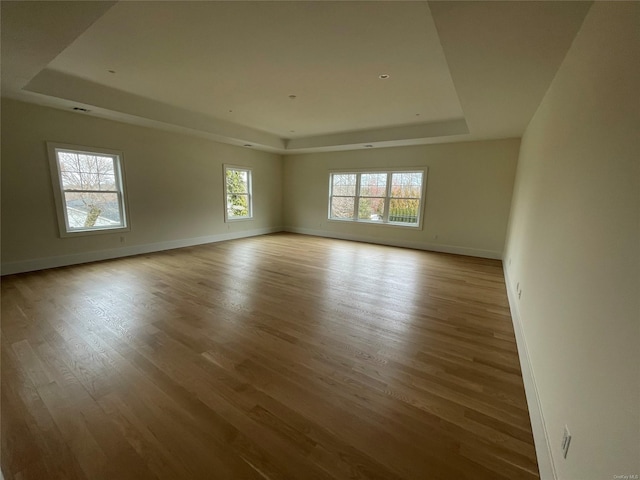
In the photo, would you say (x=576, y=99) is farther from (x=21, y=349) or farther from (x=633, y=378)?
(x=21, y=349)

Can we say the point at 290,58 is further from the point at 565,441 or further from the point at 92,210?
the point at 92,210

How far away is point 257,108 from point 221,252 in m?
2.98

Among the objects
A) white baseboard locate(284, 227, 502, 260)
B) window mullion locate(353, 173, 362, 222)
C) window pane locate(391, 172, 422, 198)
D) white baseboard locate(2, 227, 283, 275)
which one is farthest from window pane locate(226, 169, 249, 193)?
window pane locate(391, 172, 422, 198)

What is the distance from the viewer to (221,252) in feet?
19.1

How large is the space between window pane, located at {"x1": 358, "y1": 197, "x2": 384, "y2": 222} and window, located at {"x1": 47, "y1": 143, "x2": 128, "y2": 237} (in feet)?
17.6

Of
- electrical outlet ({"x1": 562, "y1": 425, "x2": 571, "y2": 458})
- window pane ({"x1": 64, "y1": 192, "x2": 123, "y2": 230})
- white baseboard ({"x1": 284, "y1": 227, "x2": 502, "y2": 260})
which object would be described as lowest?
white baseboard ({"x1": 284, "y1": 227, "x2": 502, "y2": 260})

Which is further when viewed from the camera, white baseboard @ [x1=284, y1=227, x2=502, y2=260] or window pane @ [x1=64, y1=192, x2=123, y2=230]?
white baseboard @ [x1=284, y1=227, x2=502, y2=260]

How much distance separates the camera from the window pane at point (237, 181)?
7121 mm

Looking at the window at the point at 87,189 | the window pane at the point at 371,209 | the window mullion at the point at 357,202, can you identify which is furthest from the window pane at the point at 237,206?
the window pane at the point at 371,209

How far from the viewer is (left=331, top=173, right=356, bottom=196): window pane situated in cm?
743

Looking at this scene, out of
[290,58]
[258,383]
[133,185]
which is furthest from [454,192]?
[133,185]

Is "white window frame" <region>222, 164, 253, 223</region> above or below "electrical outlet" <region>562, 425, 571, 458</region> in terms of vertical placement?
above

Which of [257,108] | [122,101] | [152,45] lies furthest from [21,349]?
[257,108]

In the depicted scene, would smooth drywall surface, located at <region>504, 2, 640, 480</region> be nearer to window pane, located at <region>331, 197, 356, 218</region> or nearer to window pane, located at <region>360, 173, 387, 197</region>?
window pane, located at <region>360, 173, 387, 197</region>
